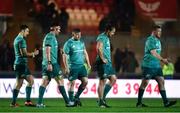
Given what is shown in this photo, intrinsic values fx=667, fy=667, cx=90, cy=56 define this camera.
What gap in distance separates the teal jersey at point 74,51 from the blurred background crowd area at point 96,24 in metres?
7.51

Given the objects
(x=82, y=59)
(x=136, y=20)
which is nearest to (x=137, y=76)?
(x=136, y=20)

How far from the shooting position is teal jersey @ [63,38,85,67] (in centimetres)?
1716

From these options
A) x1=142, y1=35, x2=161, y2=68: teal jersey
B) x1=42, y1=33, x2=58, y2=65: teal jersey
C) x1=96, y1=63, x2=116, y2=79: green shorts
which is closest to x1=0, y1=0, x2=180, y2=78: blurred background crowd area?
x1=142, y1=35, x2=161, y2=68: teal jersey

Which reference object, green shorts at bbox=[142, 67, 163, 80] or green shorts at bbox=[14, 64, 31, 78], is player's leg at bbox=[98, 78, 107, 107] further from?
green shorts at bbox=[14, 64, 31, 78]

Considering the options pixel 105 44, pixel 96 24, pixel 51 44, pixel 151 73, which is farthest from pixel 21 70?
pixel 96 24

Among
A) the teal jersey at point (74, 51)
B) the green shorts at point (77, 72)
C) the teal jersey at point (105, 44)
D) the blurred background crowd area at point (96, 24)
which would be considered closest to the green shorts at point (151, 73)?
the teal jersey at point (105, 44)

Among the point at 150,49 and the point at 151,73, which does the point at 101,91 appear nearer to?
the point at 151,73

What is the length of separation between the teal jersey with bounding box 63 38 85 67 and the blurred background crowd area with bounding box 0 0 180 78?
24.7 ft

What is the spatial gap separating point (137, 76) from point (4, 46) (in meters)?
5.09

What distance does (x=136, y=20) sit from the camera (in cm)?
2773

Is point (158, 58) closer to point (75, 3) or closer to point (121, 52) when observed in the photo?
point (121, 52)

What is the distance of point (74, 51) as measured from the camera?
17.2 m

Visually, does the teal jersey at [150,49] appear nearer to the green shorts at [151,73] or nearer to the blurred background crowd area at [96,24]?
the green shorts at [151,73]

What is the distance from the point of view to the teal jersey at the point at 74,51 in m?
17.2
